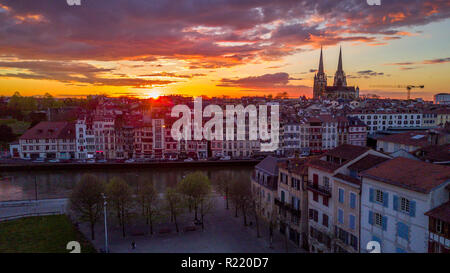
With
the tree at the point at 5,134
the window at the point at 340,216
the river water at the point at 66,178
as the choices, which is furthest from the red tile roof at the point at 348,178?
the tree at the point at 5,134

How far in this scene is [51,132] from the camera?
2934cm

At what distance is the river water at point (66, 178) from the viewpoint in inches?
713

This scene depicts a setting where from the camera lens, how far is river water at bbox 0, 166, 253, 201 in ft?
59.4

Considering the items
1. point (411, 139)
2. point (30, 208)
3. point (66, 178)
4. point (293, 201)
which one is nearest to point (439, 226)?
point (293, 201)

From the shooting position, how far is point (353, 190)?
8.06 metres

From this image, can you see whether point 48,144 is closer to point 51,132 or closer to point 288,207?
point 51,132

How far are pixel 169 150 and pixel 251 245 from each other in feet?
63.6

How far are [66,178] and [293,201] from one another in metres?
17.6

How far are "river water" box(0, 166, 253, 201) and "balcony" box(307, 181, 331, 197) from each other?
20.0 feet

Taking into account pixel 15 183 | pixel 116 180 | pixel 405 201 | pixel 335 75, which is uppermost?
pixel 335 75

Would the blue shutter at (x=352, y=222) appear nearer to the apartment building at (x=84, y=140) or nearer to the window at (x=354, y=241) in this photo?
the window at (x=354, y=241)

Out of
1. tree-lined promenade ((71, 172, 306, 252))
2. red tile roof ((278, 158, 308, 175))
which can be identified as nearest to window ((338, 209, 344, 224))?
red tile roof ((278, 158, 308, 175))
